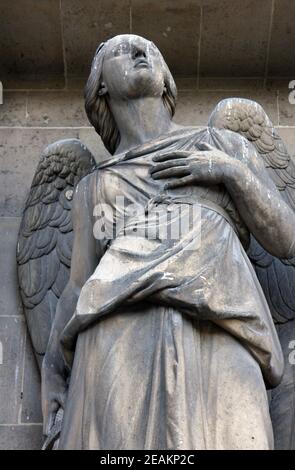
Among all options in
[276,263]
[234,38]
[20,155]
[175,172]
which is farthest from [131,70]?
[234,38]

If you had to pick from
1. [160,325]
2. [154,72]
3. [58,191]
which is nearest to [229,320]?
[160,325]

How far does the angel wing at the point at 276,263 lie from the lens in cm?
550

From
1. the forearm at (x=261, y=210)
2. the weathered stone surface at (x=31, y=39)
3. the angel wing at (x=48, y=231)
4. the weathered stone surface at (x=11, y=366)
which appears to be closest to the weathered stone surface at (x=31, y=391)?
the weathered stone surface at (x=11, y=366)

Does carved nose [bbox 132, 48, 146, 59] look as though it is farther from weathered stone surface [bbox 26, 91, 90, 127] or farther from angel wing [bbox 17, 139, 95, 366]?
weathered stone surface [bbox 26, 91, 90, 127]

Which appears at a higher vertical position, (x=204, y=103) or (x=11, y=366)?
(x=204, y=103)

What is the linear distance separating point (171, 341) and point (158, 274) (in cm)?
→ 26

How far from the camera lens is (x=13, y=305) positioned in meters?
6.21

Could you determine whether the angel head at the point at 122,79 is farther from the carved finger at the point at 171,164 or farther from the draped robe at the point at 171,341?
the draped robe at the point at 171,341

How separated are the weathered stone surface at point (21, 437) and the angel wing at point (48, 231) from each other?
394mm

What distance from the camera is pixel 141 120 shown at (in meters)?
5.63

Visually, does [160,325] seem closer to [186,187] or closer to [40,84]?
[186,187]

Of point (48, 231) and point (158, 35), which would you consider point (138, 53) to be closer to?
point (48, 231)

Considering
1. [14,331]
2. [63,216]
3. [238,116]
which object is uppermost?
[238,116]

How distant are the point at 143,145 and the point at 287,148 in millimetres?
1365
